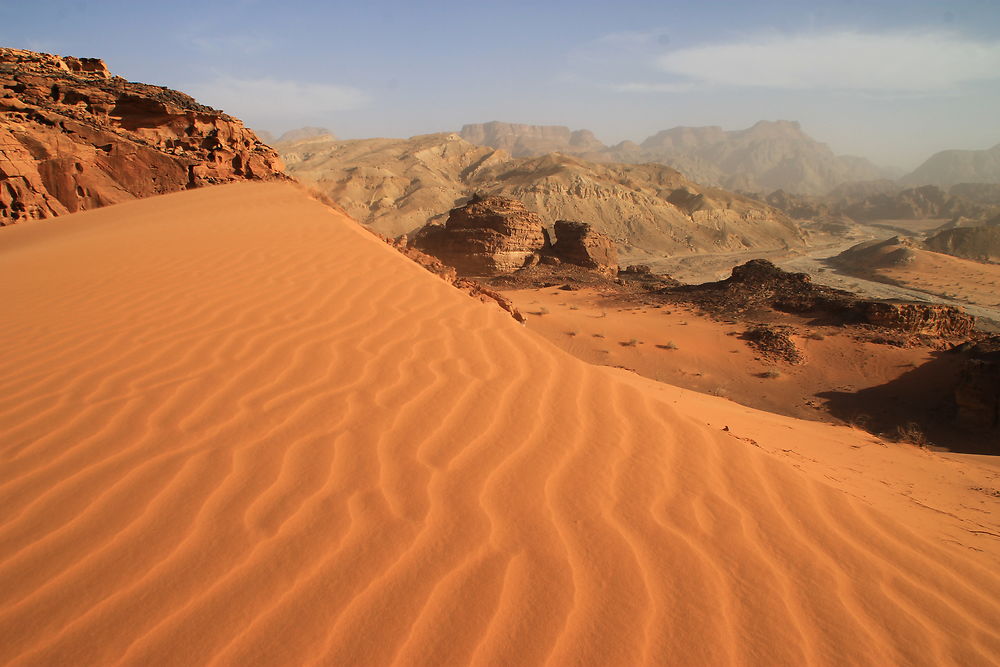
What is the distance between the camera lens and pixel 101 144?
1145 centimetres

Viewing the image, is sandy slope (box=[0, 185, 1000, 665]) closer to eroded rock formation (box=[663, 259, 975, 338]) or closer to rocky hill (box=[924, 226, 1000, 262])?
A: eroded rock formation (box=[663, 259, 975, 338])

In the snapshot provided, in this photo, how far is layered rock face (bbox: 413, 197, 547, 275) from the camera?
21672mm

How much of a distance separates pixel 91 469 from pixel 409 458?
4.17ft

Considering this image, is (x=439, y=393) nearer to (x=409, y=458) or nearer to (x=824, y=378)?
(x=409, y=458)

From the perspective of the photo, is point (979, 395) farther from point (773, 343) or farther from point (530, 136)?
point (530, 136)

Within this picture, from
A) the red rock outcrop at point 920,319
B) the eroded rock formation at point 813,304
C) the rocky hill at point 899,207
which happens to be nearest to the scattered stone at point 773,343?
the eroded rock formation at point 813,304

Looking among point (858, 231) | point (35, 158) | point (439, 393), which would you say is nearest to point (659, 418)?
point (439, 393)

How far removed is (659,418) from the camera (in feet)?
9.44

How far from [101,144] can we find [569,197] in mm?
38785

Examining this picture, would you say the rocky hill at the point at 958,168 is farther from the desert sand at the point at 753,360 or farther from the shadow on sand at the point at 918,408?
the shadow on sand at the point at 918,408

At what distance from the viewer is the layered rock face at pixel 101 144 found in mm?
10727

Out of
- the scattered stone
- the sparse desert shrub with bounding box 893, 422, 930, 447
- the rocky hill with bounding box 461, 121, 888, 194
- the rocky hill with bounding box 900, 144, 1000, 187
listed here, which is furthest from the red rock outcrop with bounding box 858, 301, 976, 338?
the rocky hill with bounding box 900, 144, 1000, 187

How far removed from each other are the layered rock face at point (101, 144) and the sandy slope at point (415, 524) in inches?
380

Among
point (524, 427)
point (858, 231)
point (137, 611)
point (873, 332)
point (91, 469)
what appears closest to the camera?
point (137, 611)
